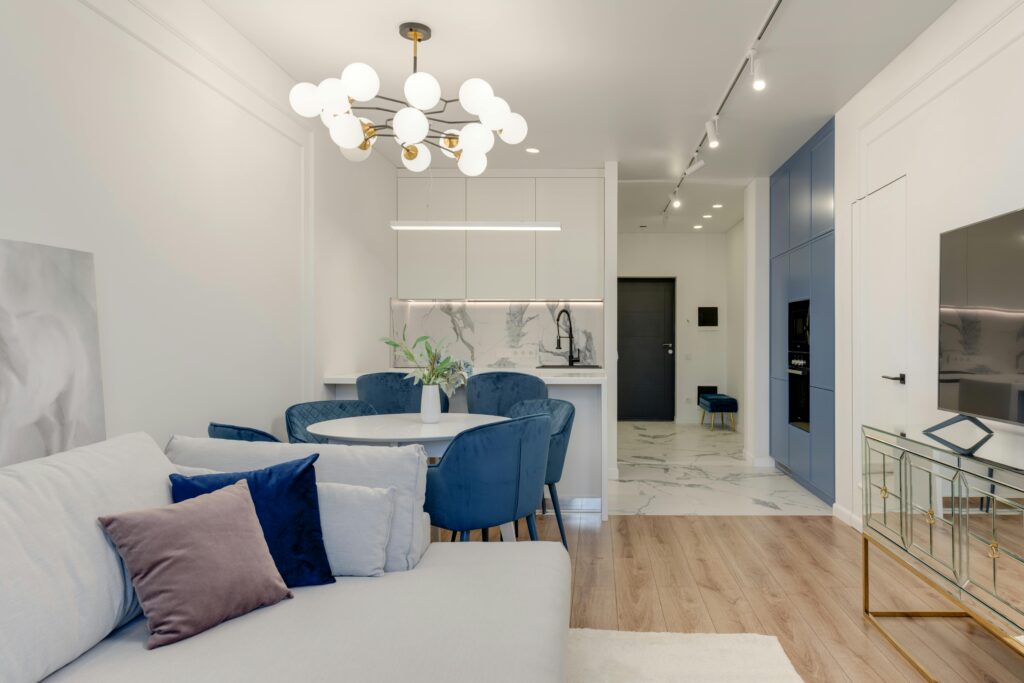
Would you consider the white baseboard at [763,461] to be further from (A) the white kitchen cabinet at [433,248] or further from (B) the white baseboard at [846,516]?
(A) the white kitchen cabinet at [433,248]

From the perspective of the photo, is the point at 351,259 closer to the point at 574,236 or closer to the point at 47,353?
the point at 574,236

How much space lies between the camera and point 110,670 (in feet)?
4.69

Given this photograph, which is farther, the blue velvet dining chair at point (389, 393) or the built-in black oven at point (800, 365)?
the built-in black oven at point (800, 365)

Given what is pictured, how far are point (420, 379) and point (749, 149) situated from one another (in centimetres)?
354

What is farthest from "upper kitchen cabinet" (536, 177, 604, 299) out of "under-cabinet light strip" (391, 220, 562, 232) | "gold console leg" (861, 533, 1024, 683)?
"gold console leg" (861, 533, 1024, 683)

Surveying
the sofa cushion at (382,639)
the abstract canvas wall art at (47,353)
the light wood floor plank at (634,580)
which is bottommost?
the light wood floor plank at (634,580)

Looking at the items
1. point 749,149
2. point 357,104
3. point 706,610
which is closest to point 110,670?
point 706,610

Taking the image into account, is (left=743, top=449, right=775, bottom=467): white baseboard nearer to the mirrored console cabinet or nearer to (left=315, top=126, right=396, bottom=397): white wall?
the mirrored console cabinet

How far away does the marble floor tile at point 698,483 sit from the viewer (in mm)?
4621

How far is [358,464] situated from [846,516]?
11.4 feet

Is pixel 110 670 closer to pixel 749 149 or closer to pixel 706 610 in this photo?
pixel 706 610

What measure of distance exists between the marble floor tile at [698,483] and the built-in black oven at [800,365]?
578mm

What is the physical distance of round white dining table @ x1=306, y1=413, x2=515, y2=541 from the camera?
2775 mm

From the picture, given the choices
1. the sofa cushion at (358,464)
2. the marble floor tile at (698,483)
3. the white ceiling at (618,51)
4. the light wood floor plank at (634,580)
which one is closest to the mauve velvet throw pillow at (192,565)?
the sofa cushion at (358,464)
